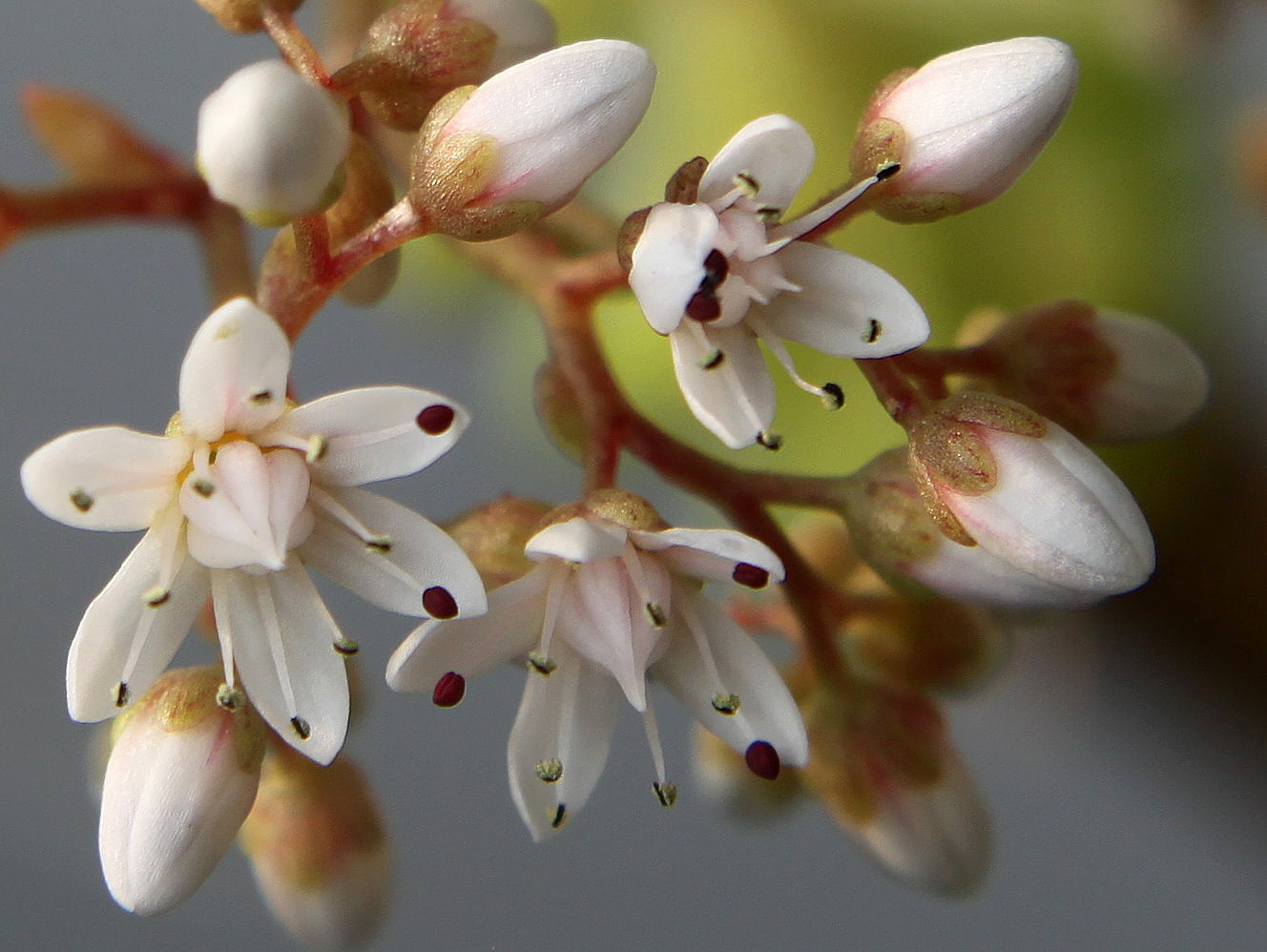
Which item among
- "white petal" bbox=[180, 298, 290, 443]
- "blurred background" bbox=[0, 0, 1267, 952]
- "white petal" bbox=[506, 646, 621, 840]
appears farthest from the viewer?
"blurred background" bbox=[0, 0, 1267, 952]

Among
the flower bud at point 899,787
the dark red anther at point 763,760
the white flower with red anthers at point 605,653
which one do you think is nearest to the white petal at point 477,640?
the white flower with red anthers at point 605,653

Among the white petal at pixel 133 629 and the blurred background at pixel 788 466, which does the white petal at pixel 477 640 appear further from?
the blurred background at pixel 788 466

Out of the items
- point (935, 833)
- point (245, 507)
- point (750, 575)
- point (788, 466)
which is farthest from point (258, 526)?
point (788, 466)

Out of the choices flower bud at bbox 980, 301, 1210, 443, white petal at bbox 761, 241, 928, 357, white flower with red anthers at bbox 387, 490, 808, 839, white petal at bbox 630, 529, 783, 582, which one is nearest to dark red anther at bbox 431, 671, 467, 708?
white flower with red anthers at bbox 387, 490, 808, 839

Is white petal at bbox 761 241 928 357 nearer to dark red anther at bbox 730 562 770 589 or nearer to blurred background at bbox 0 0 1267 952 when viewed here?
dark red anther at bbox 730 562 770 589

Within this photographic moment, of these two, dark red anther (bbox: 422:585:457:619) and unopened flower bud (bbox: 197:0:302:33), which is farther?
unopened flower bud (bbox: 197:0:302:33)

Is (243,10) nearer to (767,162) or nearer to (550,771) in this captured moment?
(767,162)
